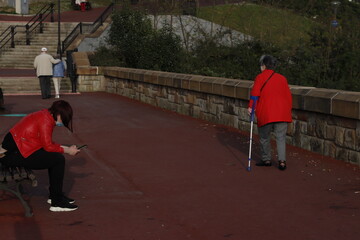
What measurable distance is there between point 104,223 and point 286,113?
371 cm

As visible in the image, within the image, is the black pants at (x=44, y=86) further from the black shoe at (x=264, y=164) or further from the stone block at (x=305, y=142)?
the black shoe at (x=264, y=164)


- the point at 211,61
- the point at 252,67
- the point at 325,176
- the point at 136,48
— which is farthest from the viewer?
the point at 136,48

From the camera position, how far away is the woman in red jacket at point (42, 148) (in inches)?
261

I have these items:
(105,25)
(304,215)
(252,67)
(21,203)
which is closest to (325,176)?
(304,215)

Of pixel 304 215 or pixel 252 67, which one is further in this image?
pixel 252 67

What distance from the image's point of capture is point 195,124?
14305 mm

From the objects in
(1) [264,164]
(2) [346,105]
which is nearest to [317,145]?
(2) [346,105]

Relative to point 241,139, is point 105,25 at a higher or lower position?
higher

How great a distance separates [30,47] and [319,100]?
90.2 ft

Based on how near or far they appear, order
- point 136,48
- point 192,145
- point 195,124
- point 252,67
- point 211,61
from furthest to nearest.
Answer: point 136,48
point 211,61
point 252,67
point 195,124
point 192,145

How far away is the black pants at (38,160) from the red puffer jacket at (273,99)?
132 inches

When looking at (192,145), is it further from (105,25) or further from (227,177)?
(105,25)

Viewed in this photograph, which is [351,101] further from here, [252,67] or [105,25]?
[105,25]

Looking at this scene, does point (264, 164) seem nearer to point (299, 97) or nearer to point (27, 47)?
point (299, 97)
